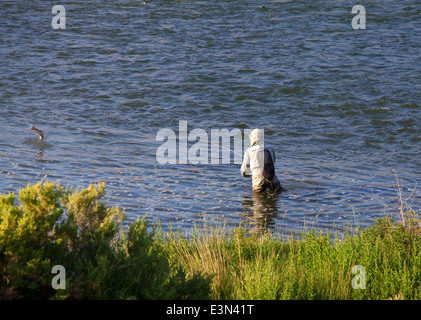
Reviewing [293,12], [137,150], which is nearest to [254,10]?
[293,12]

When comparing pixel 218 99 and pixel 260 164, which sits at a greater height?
pixel 218 99

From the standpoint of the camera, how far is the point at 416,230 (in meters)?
7.63

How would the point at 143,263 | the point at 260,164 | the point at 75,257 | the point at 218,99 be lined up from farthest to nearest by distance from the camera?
the point at 218,99, the point at 260,164, the point at 143,263, the point at 75,257

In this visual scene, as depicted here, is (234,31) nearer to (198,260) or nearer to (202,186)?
(202,186)

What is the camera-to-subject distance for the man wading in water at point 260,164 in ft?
41.4

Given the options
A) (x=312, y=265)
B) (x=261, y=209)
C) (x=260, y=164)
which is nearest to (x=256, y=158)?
(x=260, y=164)

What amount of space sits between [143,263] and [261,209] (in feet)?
22.7

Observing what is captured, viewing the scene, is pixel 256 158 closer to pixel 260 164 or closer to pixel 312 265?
pixel 260 164

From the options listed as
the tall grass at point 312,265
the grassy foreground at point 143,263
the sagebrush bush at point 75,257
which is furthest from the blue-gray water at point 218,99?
the sagebrush bush at point 75,257

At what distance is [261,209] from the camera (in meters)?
11.9

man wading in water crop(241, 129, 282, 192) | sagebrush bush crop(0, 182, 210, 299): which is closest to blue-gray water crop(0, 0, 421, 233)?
man wading in water crop(241, 129, 282, 192)

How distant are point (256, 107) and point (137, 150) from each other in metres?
7.32

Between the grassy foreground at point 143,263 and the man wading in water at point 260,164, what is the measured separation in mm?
5263
